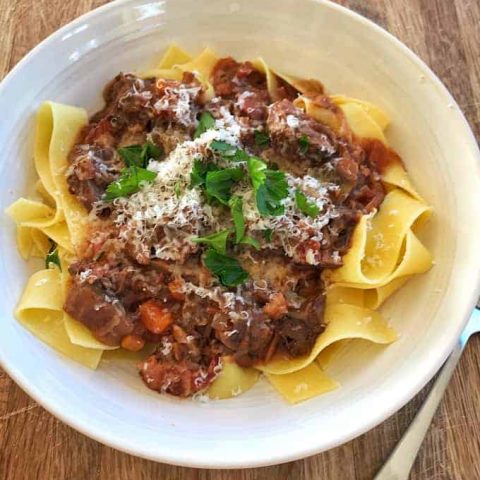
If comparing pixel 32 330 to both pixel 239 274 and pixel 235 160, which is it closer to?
pixel 239 274

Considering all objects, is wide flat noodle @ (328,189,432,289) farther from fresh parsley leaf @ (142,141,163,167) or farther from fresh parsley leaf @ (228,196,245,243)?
fresh parsley leaf @ (142,141,163,167)

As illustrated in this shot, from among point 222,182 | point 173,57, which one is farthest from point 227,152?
point 173,57

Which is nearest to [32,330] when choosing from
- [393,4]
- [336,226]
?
[336,226]

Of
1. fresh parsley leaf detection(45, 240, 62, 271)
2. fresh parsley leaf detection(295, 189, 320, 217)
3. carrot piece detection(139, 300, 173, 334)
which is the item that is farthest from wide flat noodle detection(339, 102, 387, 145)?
fresh parsley leaf detection(45, 240, 62, 271)

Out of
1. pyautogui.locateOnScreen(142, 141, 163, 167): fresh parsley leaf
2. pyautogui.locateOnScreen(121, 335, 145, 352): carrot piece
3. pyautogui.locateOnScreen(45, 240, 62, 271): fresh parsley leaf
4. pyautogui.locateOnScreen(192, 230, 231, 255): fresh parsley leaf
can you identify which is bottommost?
pyautogui.locateOnScreen(121, 335, 145, 352): carrot piece

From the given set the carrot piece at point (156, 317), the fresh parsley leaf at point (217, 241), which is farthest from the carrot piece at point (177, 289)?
the fresh parsley leaf at point (217, 241)

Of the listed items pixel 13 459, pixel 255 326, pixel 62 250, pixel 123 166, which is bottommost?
pixel 13 459
